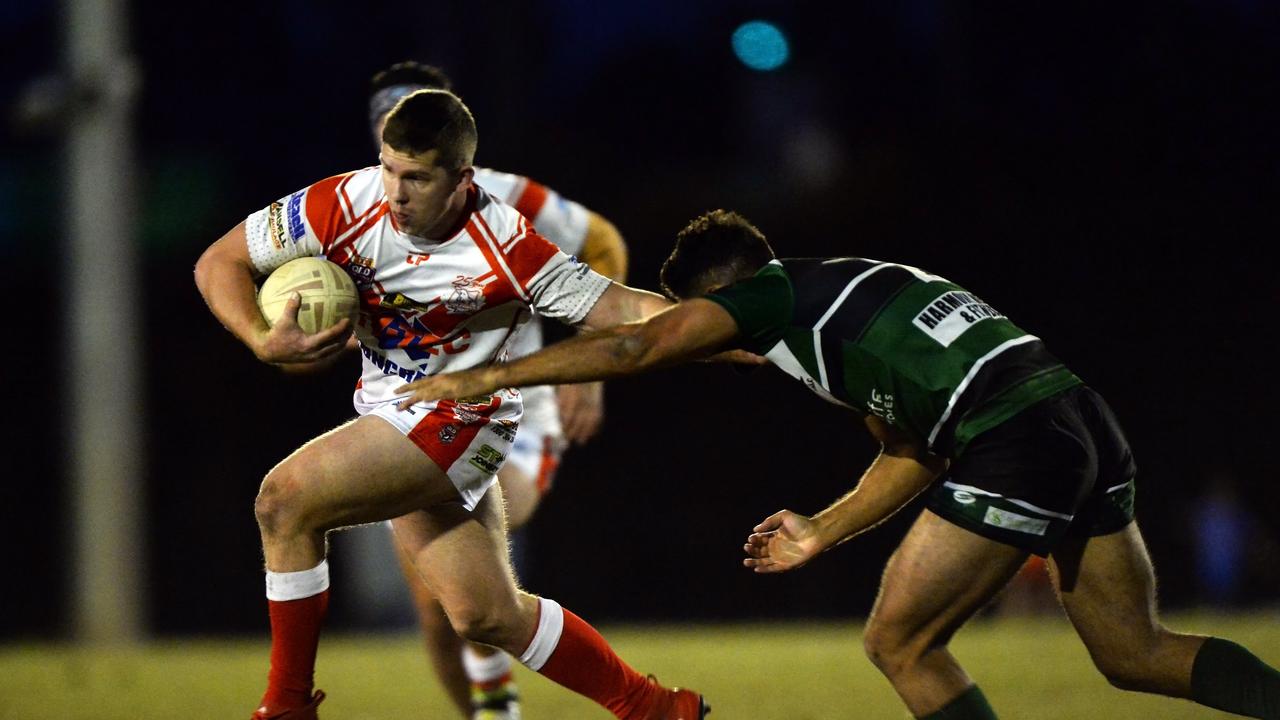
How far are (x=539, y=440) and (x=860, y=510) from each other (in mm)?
2433

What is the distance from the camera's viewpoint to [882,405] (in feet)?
14.7

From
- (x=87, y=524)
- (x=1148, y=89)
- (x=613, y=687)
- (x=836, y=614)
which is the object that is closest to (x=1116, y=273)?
(x=1148, y=89)

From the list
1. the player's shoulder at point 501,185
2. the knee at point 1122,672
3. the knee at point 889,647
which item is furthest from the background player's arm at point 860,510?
the player's shoulder at point 501,185

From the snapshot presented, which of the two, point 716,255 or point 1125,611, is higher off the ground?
point 716,255

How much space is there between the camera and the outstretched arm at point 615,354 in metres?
4.37

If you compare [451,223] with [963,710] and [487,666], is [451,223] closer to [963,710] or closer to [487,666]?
[487,666]

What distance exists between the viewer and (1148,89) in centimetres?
2172

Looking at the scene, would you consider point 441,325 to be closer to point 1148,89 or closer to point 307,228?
point 307,228

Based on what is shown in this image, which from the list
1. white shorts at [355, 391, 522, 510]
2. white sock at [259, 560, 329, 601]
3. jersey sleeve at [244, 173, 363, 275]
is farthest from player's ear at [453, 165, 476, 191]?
white sock at [259, 560, 329, 601]

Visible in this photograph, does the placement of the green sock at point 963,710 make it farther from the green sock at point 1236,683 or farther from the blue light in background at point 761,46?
the blue light in background at point 761,46

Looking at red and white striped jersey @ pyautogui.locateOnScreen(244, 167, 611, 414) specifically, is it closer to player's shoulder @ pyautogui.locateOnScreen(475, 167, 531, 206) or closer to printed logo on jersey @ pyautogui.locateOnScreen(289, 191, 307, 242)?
printed logo on jersey @ pyautogui.locateOnScreen(289, 191, 307, 242)

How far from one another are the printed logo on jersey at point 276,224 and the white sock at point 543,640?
1.47 m

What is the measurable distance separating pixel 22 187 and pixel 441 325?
54.8 ft

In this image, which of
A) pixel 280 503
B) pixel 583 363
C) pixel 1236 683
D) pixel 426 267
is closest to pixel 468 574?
pixel 280 503
